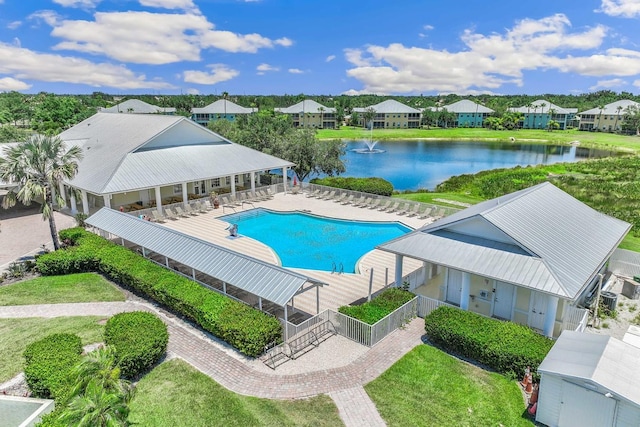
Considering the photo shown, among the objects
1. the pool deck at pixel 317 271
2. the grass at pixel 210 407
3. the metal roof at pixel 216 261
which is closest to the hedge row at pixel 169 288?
the metal roof at pixel 216 261

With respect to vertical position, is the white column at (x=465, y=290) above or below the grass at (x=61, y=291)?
above

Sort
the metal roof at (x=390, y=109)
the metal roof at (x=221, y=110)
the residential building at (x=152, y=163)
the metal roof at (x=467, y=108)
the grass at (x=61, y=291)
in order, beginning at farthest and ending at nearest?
the metal roof at (x=467, y=108)
the metal roof at (x=390, y=109)
the metal roof at (x=221, y=110)
the residential building at (x=152, y=163)
the grass at (x=61, y=291)

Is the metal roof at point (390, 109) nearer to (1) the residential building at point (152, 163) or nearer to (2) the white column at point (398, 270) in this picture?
(1) the residential building at point (152, 163)

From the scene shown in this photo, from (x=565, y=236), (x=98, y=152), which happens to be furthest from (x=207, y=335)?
(x=98, y=152)

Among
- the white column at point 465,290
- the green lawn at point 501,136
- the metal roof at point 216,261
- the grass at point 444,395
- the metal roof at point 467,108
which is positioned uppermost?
the metal roof at point 467,108

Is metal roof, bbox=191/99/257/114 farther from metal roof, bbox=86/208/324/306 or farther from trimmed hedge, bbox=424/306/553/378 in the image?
trimmed hedge, bbox=424/306/553/378

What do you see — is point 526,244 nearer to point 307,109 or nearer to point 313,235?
point 313,235

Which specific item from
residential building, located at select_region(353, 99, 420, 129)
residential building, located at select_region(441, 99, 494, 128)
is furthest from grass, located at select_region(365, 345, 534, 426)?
residential building, located at select_region(441, 99, 494, 128)
